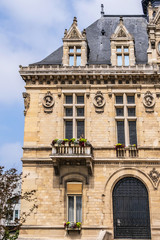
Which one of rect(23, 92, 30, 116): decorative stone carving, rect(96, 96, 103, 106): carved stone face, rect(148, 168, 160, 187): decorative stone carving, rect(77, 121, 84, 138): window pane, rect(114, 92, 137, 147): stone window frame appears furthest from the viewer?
rect(23, 92, 30, 116): decorative stone carving

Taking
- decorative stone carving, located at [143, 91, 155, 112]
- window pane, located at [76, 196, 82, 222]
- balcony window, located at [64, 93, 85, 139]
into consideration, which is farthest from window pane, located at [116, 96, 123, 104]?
window pane, located at [76, 196, 82, 222]

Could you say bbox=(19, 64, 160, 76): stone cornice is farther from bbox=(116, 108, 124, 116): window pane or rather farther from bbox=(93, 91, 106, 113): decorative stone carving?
bbox=(116, 108, 124, 116): window pane

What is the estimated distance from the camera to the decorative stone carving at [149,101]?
25.6m

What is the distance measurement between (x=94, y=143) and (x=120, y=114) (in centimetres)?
324

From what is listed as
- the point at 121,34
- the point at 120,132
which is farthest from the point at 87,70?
the point at 120,132

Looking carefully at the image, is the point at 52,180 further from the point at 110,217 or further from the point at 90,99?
the point at 90,99

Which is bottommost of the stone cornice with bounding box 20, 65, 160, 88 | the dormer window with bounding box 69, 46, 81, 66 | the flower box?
the flower box

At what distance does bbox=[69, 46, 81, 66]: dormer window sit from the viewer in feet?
89.3

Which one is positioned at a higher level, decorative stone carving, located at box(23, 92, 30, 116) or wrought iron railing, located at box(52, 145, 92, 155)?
decorative stone carving, located at box(23, 92, 30, 116)

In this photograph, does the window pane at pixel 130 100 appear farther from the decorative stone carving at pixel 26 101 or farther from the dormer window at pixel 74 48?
the decorative stone carving at pixel 26 101

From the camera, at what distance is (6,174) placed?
2045 cm

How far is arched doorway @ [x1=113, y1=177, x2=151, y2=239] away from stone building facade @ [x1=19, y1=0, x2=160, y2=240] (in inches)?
2.6

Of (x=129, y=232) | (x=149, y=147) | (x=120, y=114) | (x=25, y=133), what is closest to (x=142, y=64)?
(x=120, y=114)

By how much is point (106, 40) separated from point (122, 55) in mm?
3725
